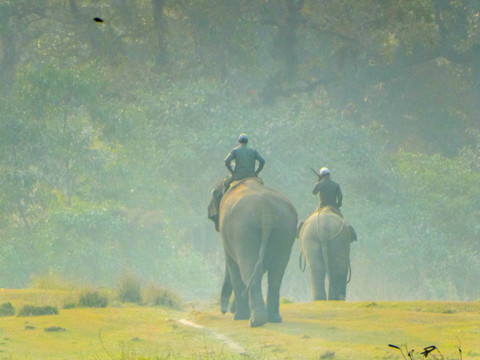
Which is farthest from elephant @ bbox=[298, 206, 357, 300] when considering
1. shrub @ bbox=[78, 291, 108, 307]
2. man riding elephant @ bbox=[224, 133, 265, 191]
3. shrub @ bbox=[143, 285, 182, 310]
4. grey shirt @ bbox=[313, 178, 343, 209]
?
shrub @ bbox=[78, 291, 108, 307]

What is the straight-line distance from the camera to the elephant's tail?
13.0 meters

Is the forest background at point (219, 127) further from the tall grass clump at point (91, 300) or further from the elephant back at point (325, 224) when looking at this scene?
the elephant back at point (325, 224)

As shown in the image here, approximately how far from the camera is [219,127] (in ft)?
113

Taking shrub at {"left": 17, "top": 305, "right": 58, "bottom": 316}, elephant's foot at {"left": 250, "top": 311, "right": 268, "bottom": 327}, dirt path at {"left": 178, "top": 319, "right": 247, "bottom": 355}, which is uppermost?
shrub at {"left": 17, "top": 305, "right": 58, "bottom": 316}

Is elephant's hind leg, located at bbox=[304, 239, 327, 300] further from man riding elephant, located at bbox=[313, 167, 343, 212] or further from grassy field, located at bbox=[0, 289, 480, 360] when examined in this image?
grassy field, located at bbox=[0, 289, 480, 360]

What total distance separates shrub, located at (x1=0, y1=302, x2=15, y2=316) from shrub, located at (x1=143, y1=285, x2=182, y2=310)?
10.9 ft

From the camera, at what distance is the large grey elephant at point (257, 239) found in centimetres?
1302

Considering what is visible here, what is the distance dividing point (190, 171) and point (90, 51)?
657 cm

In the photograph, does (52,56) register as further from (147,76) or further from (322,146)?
(322,146)

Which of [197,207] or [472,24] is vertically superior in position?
[472,24]

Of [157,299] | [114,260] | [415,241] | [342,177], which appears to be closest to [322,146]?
[342,177]

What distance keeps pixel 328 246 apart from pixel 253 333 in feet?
18.1

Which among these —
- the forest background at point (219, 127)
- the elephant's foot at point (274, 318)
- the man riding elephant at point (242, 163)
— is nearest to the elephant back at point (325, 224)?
the man riding elephant at point (242, 163)

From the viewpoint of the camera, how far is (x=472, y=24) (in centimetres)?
3816
